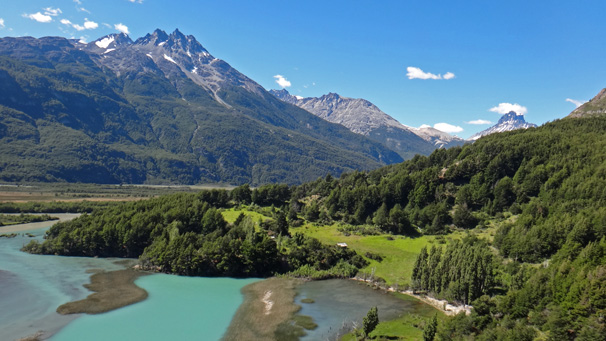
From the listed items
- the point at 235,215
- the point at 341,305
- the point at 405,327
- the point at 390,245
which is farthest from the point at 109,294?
the point at 390,245

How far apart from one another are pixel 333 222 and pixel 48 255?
3259 inches

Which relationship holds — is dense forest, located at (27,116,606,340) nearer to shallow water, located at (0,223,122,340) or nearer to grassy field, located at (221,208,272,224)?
grassy field, located at (221,208,272,224)

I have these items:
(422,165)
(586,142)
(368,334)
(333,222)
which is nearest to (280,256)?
(333,222)

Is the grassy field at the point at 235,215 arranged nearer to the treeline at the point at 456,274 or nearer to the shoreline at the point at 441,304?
the shoreline at the point at 441,304

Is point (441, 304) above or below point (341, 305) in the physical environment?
above

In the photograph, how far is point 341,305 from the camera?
6450 centimetres

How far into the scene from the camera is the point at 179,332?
51906mm

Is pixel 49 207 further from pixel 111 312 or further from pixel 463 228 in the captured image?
pixel 463 228

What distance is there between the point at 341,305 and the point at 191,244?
39770 millimetres

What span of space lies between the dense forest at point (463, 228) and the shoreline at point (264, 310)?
10233 millimetres

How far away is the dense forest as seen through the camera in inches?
1864

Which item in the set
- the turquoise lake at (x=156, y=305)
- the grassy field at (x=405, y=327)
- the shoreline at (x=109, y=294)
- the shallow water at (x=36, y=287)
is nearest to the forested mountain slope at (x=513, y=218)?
the grassy field at (x=405, y=327)

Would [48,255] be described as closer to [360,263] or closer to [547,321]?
[360,263]

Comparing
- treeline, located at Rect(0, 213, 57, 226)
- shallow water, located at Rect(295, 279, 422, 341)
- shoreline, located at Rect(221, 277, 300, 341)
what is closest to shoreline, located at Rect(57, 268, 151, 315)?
shoreline, located at Rect(221, 277, 300, 341)
